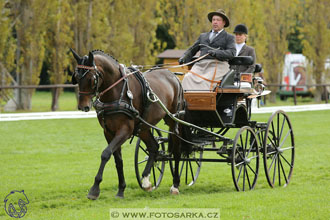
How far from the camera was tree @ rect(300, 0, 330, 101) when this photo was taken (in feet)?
99.6

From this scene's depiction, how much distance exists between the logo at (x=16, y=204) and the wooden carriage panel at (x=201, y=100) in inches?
97.2

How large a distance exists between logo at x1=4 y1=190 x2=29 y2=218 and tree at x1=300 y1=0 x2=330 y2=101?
24.3 metres

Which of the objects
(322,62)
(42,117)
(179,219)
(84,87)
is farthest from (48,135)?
(322,62)

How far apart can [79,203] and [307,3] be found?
2529 cm

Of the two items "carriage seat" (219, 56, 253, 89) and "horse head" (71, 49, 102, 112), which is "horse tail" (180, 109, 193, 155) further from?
"horse head" (71, 49, 102, 112)

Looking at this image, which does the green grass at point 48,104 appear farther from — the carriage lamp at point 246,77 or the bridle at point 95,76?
the bridle at point 95,76

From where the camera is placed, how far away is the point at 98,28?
2452cm

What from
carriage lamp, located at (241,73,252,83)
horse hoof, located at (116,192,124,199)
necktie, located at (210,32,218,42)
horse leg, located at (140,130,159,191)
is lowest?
horse hoof, located at (116,192,124,199)

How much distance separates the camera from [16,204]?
7656mm

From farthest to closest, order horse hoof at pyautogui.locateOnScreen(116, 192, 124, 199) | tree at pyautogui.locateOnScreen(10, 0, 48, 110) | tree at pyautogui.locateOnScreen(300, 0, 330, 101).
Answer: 1. tree at pyautogui.locateOnScreen(300, 0, 330, 101)
2. tree at pyautogui.locateOnScreen(10, 0, 48, 110)
3. horse hoof at pyautogui.locateOnScreen(116, 192, 124, 199)

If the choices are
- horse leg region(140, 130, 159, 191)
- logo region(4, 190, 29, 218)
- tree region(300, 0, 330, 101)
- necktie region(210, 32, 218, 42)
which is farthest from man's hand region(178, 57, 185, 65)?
tree region(300, 0, 330, 101)

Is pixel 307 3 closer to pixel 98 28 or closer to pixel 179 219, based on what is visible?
pixel 98 28

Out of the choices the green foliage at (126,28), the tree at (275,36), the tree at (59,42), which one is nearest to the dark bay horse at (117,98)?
the green foliage at (126,28)

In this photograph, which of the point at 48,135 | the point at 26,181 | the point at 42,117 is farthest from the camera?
the point at 42,117
